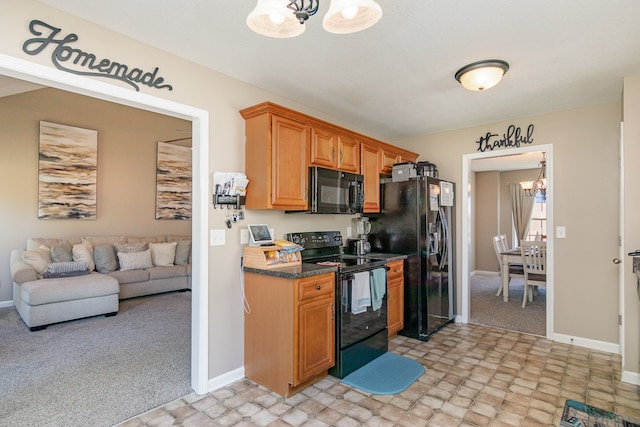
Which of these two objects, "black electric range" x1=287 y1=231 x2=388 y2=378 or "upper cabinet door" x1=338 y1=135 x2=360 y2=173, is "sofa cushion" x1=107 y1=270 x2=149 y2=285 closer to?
"black electric range" x1=287 y1=231 x2=388 y2=378

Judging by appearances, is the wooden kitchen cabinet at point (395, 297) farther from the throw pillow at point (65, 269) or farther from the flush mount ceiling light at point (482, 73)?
the throw pillow at point (65, 269)

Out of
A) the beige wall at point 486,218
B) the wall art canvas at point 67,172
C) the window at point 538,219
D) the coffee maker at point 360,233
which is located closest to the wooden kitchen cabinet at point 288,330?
the coffee maker at point 360,233

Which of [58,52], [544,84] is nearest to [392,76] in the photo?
[544,84]

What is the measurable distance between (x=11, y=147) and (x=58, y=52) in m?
4.18

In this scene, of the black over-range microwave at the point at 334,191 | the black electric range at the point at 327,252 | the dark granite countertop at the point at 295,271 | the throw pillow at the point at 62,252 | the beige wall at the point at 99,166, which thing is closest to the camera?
the dark granite countertop at the point at 295,271

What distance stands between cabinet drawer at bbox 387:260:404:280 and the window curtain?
535 cm

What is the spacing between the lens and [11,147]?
486 cm

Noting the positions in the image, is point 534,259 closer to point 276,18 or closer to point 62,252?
point 276,18

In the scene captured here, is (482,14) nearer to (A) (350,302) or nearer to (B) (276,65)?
(B) (276,65)

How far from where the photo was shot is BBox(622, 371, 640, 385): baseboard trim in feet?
8.75

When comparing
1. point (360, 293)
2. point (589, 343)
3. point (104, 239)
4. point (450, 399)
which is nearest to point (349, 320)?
point (360, 293)

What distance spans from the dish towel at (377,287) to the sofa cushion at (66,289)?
11.2 ft

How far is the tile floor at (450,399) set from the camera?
7.13ft

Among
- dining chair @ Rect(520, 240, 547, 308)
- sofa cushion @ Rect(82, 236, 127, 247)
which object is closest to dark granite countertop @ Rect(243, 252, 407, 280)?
dining chair @ Rect(520, 240, 547, 308)
